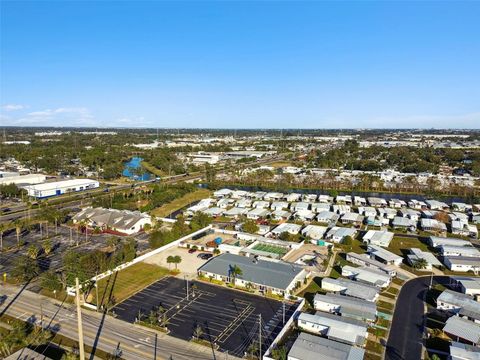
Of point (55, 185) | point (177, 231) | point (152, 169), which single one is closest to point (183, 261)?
point (177, 231)

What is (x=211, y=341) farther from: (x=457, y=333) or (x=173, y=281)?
(x=457, y=333)

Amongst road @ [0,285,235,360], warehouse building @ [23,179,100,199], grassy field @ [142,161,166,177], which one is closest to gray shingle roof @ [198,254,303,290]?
road @ [0,285,235,360]

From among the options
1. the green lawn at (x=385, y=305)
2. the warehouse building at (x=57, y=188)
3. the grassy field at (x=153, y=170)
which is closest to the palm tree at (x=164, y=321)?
the green lawn at (x=385, y=305)

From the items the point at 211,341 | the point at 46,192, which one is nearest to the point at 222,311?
the point at 211,341

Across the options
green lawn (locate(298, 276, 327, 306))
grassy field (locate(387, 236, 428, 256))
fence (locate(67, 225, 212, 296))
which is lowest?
grassy field (locate(387, 236, 428, 256))

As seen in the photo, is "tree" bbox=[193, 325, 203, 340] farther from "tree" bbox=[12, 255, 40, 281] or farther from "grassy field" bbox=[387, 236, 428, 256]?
"grassy field" bbox=[387, 236, 428, 256]

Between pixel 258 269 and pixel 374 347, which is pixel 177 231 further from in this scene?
pixel 374 347

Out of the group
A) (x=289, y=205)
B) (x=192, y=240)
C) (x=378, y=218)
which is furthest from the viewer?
(x=289, y=205)
